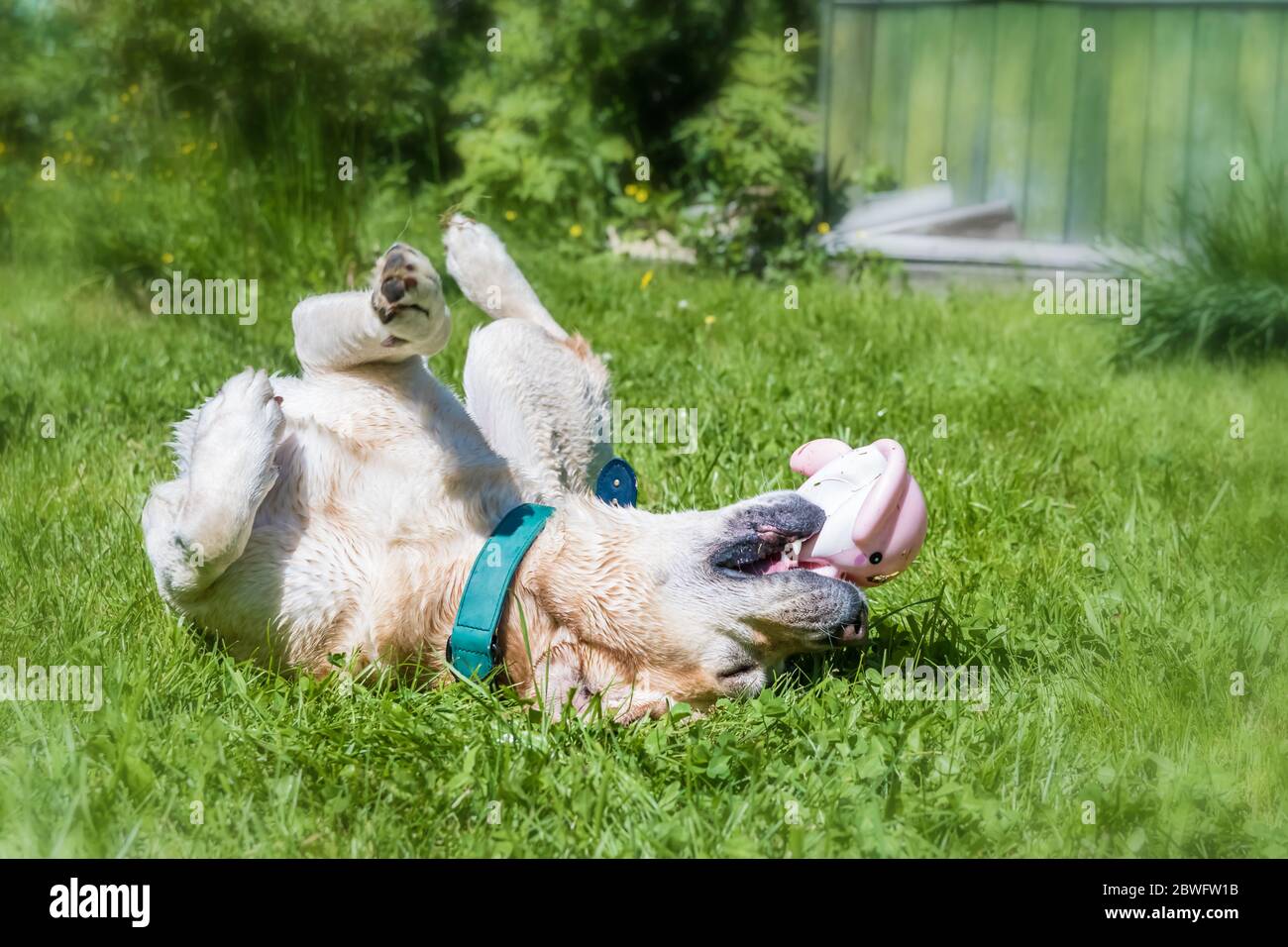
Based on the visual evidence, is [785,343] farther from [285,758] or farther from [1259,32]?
[1259,32]

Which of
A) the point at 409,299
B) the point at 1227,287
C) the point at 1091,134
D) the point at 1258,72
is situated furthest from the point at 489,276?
the point at 1258,72

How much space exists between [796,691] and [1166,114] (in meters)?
7.68

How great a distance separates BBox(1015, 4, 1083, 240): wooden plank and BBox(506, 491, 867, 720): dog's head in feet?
24.5

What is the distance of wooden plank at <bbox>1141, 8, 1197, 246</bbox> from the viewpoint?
30.5 ft

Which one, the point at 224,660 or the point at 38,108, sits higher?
the point at 38,108

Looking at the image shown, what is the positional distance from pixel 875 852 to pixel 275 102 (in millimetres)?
5736

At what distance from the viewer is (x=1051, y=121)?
383 inches

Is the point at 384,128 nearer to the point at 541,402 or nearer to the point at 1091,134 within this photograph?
the point at 1091,134

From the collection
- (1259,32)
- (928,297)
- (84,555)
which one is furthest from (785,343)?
(1259,32)

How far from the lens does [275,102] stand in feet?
23.1

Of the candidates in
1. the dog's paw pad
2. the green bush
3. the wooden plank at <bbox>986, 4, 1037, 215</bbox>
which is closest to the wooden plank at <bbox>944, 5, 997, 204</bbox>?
the wooden plank at <bbox>986, 4, 1037, 215</bbox>

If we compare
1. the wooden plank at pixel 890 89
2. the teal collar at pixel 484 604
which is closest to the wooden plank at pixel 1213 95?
the wooden plank at pixel 890 89

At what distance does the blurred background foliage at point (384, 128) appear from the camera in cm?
704

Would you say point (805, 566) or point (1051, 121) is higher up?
point (1051, 121)
